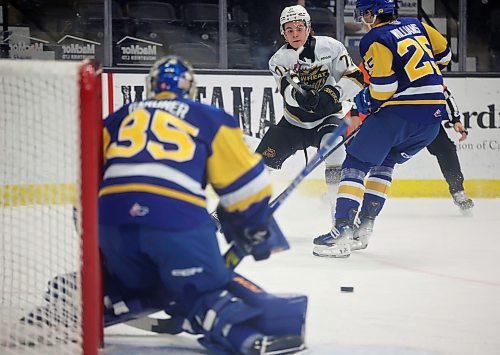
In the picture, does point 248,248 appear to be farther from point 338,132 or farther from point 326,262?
point 326,262

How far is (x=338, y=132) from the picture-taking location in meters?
2.88

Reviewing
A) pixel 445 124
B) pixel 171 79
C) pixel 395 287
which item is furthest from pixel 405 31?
pixel 445 124

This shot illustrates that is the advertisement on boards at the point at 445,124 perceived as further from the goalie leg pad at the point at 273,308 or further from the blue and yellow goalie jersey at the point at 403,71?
the goalie leg pad at the point at 273,308

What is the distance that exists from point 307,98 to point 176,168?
2.34 m

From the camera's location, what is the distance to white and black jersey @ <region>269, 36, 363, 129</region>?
15.4 feet

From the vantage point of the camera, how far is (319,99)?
4.68 m

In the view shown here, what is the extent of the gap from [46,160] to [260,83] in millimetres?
3012

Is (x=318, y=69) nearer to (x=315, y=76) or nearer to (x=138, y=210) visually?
(x=315, y=76)

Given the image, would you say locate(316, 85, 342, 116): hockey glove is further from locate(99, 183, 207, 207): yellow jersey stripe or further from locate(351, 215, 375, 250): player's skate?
locate(99, 183, 207, 207): yellow jersey stripe

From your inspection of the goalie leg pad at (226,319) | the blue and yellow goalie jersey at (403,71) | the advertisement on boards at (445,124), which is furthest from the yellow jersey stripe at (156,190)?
the advertisement on boards at (445,124)

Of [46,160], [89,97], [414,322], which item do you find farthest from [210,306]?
[46,160]

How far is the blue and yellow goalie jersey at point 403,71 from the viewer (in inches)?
164

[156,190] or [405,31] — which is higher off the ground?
[405,31]

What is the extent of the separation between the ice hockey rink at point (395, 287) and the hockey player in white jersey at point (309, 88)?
46 cm
